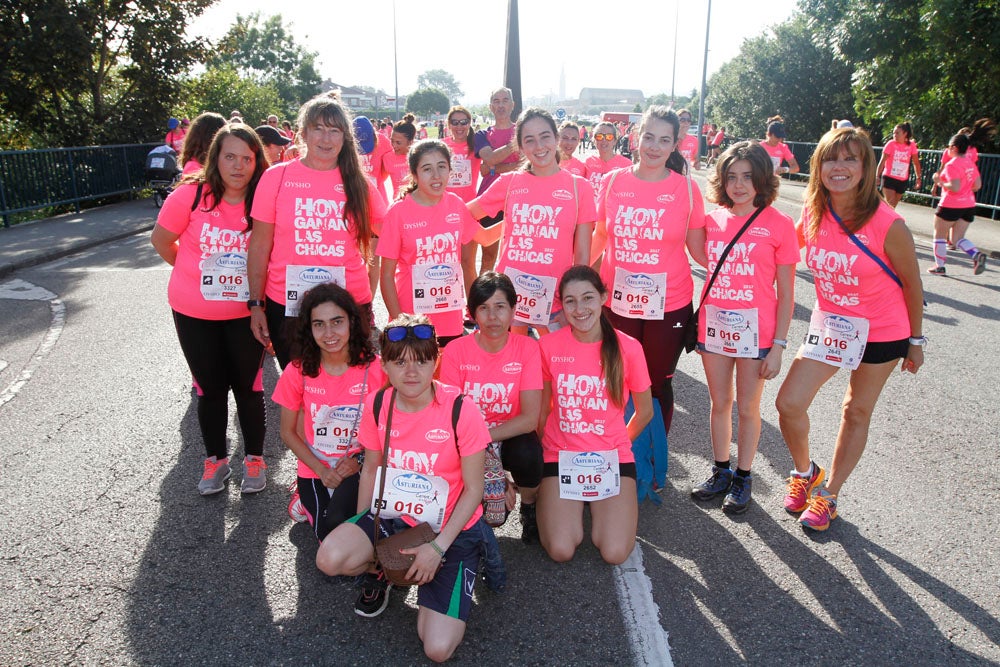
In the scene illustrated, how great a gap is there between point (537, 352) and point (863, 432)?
1.74 m

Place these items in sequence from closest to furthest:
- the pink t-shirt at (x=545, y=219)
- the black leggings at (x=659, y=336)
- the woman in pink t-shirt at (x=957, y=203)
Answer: the black leggings at (x=659, y=336) → the pink t-shirt at (x=545, y=219) → the woman in pink t-shirt at (x=957, y=203)

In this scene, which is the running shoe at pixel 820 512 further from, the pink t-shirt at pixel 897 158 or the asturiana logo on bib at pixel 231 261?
the pink t-shirt at pixel 897 158

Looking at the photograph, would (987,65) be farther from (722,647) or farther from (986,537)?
(722,647)

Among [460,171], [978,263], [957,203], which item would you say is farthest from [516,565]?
[957,203]

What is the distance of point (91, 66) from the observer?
17109 millimetres

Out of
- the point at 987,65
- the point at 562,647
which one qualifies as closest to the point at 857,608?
the point at 562,647

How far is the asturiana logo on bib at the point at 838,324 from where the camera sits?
141 inches

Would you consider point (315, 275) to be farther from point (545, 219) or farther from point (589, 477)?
point (589, 477)

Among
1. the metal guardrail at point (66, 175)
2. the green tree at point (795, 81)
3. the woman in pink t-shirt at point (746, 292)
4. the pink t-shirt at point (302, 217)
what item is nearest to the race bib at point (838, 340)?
the woman in pink t-shirt at point (746, 292)

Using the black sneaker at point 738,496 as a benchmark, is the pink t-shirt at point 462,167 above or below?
above

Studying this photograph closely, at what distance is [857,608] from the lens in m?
3.07

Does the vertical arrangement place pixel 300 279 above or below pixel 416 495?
above

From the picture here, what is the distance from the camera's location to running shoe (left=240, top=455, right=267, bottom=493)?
4.05 metres

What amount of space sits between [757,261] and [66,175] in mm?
15406
